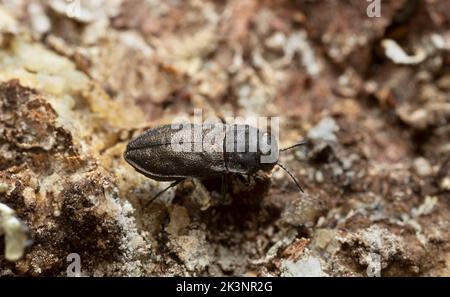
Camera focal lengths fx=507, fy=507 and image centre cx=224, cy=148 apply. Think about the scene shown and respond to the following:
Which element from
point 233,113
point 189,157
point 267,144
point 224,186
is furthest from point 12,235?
point 233,113

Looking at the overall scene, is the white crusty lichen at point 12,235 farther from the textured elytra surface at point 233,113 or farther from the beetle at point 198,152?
the beetle at point 198,152

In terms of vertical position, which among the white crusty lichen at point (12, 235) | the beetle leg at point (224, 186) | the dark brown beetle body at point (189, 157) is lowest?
the white crusty lichen at point (12, 235)

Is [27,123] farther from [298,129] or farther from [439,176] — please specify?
[439,176]

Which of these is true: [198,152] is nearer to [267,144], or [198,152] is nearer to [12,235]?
[267,144]

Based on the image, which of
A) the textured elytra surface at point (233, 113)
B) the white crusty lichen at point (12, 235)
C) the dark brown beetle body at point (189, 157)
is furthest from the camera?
the dark brown beetle body at point (189, 157)

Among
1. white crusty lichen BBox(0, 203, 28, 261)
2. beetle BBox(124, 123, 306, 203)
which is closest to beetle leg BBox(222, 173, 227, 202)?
beetle BBox(124, 123, 306, 203)

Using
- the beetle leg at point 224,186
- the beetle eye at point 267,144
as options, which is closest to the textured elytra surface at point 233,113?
the beetle leg at point 224,186
